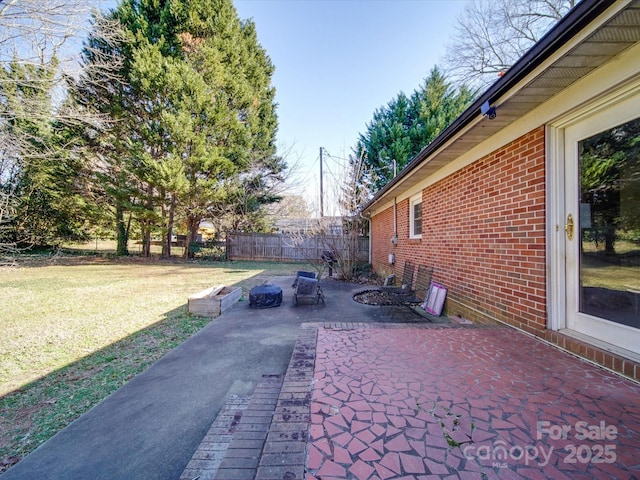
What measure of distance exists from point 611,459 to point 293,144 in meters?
19.3

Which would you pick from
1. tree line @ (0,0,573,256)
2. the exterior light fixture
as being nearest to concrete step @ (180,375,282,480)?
the exterior light fixture

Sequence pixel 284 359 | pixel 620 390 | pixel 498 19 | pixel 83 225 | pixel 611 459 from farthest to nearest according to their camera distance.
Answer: pixel 83 225 → pixel 498 19 → pixel 284 359 → pixel 620 390 → pixel 611 459

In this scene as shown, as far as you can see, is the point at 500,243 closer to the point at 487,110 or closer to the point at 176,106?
the point at 487,110

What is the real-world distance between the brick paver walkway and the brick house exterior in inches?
18.3

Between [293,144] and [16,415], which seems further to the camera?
[293,144]

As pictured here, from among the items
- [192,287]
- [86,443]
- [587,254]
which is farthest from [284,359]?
[192,287]

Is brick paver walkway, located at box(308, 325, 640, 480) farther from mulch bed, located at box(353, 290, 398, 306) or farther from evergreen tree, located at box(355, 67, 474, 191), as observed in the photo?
evergreen tree, located at box(355, 67, 474, 191)

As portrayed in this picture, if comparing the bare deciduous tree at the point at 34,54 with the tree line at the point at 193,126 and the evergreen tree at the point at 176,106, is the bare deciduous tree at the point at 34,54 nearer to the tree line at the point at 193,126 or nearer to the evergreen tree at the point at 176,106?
the tree line at the point at 193,126

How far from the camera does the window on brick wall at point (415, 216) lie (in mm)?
6297

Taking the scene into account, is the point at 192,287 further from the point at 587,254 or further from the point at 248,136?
the point at 248,136

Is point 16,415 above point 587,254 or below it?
below

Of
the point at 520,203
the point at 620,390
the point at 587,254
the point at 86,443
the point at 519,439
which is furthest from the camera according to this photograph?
the point at 520,203

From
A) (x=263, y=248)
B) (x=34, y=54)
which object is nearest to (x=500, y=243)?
(x=34, y=54)

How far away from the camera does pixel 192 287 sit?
321 inches
